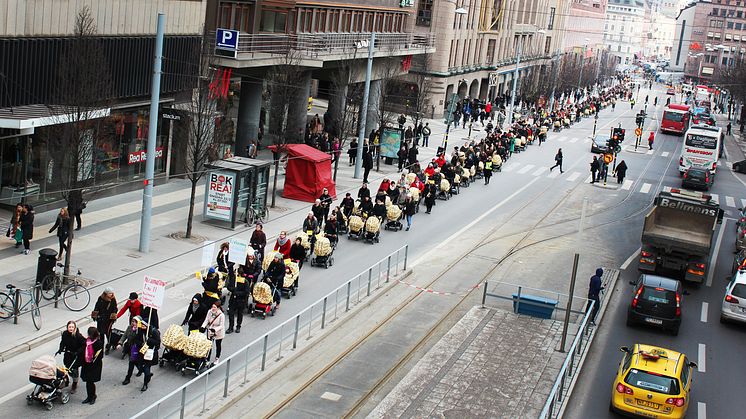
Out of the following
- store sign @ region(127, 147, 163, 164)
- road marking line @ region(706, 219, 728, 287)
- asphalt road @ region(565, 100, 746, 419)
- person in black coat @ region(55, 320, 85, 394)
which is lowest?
asphalt road @ region(565, 100, 746, 419)

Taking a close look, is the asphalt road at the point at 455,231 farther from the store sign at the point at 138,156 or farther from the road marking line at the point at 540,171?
the store sign at the point at 138,156

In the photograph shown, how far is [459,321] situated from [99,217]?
1337 centimetres

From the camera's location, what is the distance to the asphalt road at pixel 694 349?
23434 mm

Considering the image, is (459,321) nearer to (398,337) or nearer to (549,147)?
(398,337)

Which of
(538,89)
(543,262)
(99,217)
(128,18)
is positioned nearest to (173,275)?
(99,217)

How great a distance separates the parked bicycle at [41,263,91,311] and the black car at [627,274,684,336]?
15.3 meters

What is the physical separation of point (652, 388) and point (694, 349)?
7148 mm

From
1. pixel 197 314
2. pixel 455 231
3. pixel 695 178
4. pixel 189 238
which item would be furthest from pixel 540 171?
pixel 197 314

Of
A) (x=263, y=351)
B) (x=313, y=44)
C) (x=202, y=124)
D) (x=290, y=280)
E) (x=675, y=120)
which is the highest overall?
(x=313, y=44)

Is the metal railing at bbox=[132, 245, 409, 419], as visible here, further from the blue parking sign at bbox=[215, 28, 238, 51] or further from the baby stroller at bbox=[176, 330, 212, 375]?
the blue parking sign at bbox=[215, 28, 238, 51]

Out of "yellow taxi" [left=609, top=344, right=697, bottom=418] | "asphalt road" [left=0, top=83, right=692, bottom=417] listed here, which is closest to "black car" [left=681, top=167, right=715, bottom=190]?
"asphalt road" [left=0, top=83, right=692, bottom=417]

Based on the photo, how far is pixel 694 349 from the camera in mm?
28234

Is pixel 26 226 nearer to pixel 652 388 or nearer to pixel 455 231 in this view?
pixel 652 388

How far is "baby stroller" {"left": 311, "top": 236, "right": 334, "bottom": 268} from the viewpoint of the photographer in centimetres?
3130
